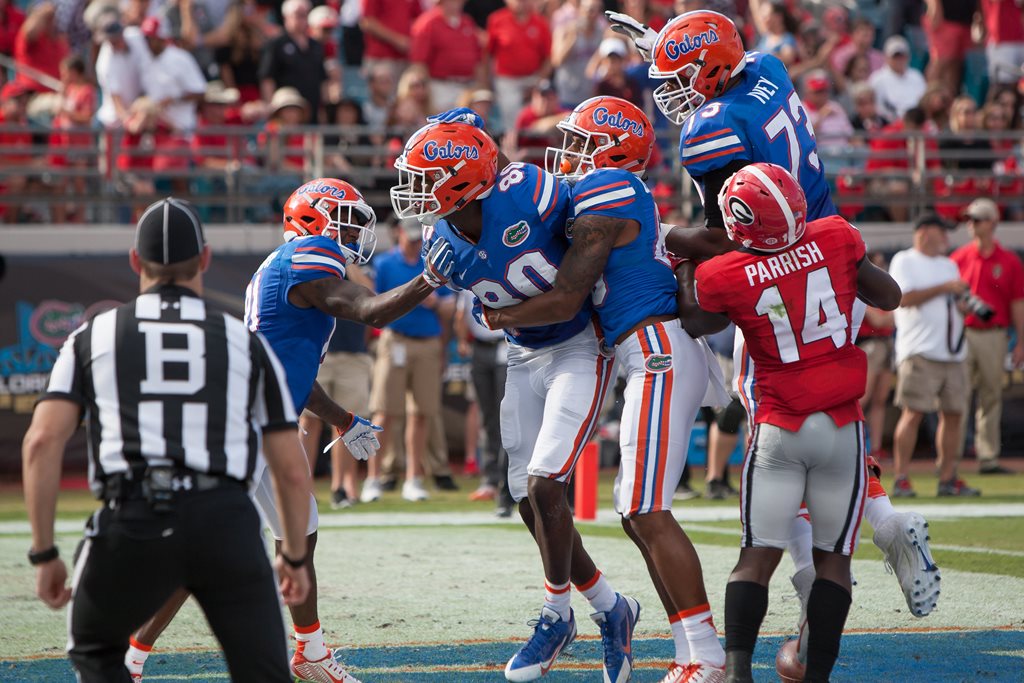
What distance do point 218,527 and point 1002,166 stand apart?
13499 mm

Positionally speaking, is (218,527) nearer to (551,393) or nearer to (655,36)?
(551,393)

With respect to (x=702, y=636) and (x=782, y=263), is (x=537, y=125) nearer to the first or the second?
(x=782, y=263)

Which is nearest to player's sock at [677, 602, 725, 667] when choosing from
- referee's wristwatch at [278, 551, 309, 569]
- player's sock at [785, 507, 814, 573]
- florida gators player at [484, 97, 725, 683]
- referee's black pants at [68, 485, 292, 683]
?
florida gators player at [484, 97, 725, 683]

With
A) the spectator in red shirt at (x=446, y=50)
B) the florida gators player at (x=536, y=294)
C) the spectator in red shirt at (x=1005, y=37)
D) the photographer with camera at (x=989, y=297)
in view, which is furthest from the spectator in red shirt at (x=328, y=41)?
the florida gators player at (x=536, y=294)

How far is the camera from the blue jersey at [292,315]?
16.7 feet

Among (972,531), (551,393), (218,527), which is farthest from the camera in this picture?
(972,531)

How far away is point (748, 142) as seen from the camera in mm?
5289

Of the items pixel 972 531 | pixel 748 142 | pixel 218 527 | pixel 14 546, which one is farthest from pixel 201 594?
pixel 972 531

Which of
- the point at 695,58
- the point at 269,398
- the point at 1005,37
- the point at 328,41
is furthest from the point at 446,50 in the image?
the point at 269,398

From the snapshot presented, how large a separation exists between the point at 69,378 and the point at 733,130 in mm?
2749

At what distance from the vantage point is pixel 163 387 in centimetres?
361

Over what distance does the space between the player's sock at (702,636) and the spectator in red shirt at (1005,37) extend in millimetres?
12684

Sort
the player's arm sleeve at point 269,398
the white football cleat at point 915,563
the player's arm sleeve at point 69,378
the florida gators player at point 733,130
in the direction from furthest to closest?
the florida gators player at point 733,130 < the white football cleat at point 915,563 < the player's arm sleeve at point 269,398 < the player's arm sleeve at point 69,378

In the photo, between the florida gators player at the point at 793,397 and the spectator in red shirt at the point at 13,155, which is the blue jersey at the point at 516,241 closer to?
the florida gators player at the point at 793,397
